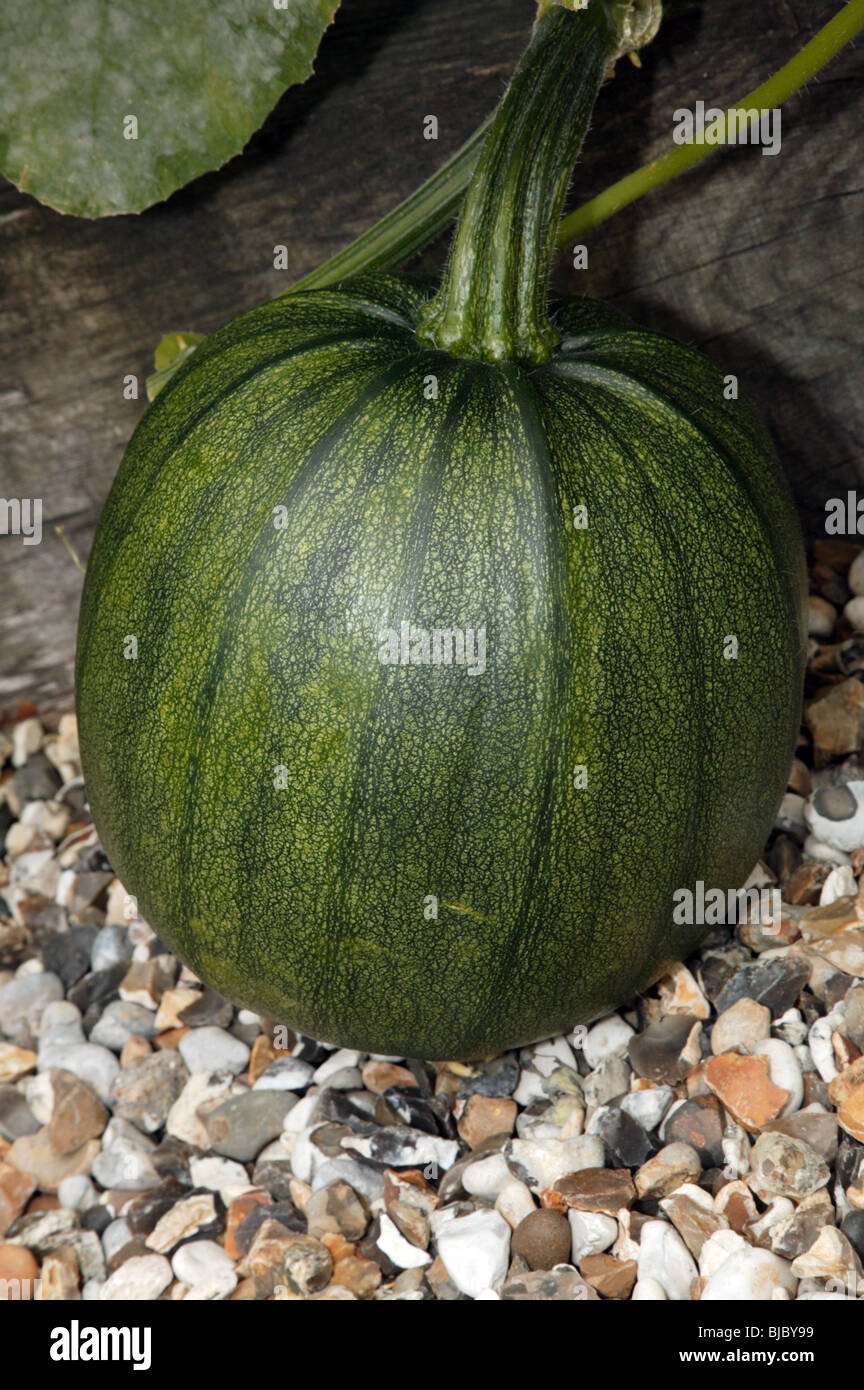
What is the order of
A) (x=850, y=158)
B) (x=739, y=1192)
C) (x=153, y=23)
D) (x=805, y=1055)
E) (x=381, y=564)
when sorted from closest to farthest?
(x=381, y=564)
(x=739, y=1192)
(x=805, y=1055)
(x=153, y=23)
(x=850, y=158)

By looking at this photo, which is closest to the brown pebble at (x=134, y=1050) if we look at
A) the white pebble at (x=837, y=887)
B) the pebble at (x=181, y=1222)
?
the pebble at (x=181, y=1222)

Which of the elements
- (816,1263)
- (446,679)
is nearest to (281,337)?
(446,679)

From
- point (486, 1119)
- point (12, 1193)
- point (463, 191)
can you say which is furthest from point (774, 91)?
point (12, 1193)

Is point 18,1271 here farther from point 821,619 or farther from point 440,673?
point 821,619

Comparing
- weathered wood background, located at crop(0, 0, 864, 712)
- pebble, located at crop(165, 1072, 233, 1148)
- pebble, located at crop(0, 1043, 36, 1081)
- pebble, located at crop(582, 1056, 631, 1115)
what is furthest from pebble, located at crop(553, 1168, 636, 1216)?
weathered wood background, located at crop(0, 0, 864, 712)

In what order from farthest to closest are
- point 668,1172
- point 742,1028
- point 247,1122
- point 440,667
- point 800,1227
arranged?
point 247,1122, point 742,1028, point 668,1172, point 800,1227, point 440,667

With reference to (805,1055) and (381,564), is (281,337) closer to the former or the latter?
(381,564)
